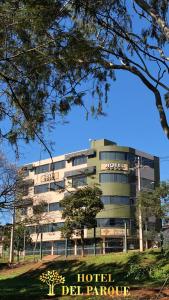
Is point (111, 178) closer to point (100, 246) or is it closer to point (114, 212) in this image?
point (114, 212)

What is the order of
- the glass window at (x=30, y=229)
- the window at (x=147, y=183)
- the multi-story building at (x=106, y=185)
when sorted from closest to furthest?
the glass window at (x=30, y=229)
the multi-story building at (x=106, y=185)
the window at (x=147, y=183)

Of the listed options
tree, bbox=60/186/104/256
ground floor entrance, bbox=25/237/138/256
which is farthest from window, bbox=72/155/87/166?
tree, bbox=60/186/104/256

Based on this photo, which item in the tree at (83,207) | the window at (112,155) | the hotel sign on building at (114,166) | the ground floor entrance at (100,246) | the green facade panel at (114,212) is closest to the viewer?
the tree at (83,207)

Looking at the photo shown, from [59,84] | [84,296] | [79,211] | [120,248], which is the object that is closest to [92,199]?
[79,211]

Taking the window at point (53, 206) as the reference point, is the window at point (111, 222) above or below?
below

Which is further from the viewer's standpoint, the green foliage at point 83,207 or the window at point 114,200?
the window at point 114,200

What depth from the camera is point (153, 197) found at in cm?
4338

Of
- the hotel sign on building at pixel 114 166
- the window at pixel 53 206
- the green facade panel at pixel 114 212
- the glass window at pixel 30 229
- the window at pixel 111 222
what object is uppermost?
the hotel sign on building at pixel 114 166

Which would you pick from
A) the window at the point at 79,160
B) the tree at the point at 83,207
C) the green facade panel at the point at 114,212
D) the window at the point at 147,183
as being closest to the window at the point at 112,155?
the window at the point at 79,160

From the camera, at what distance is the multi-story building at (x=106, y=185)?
212 feet

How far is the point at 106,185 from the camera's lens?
66.8m

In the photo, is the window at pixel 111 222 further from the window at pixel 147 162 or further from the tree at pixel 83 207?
the tree at pixel 83 207

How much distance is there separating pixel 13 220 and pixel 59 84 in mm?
28870

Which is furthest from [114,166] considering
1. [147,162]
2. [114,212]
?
[147,162]
